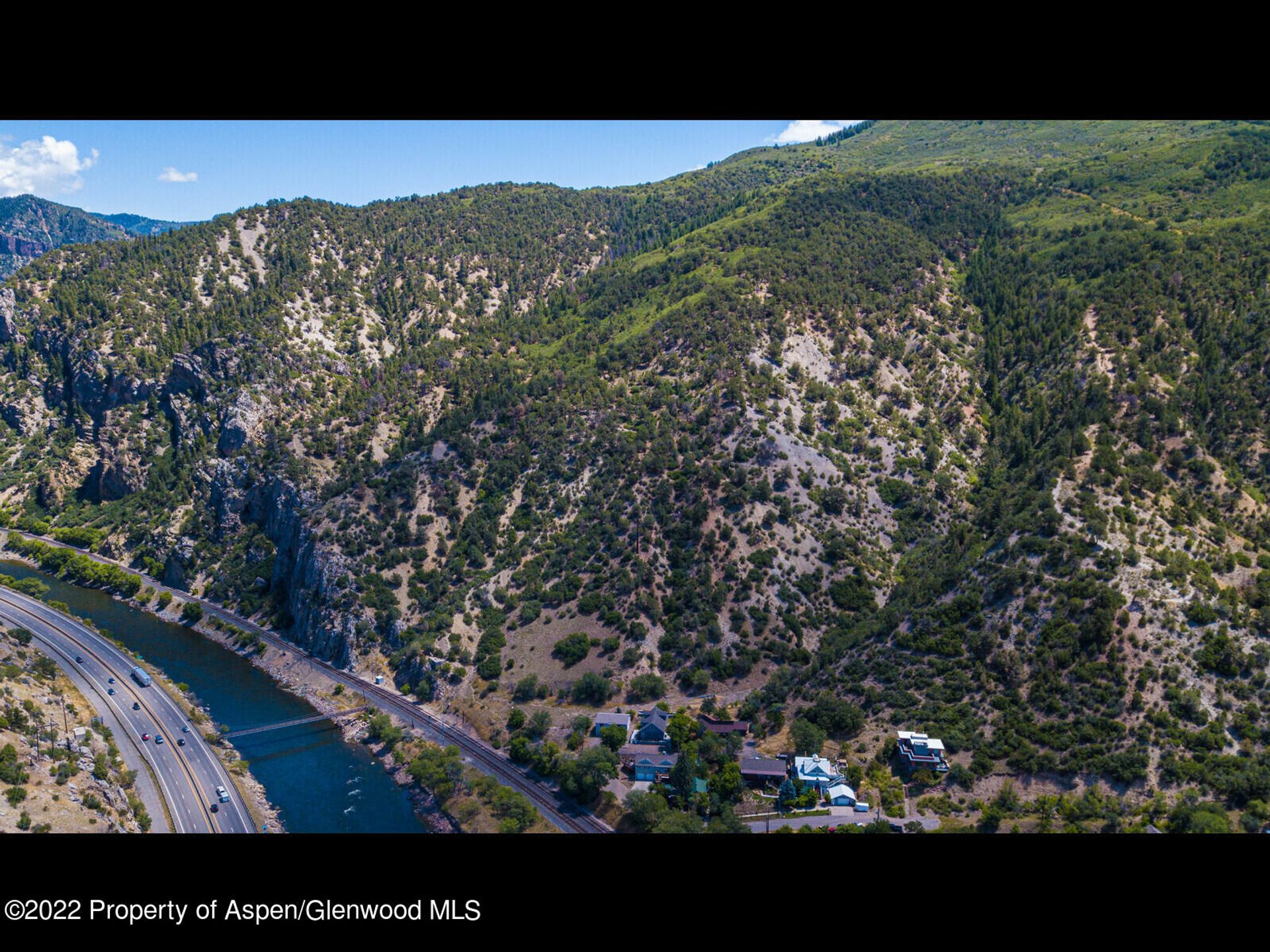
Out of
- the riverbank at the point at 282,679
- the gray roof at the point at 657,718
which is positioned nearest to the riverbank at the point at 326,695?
the riverbank at the point at 282,679

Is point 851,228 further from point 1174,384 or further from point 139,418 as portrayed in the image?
point 139,418

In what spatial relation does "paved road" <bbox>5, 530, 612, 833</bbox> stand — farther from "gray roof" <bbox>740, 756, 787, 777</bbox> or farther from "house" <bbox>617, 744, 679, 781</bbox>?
"gray roof" <bbox>740, 756, 787, 777</bbox>

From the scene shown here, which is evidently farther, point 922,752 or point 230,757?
point 230,757

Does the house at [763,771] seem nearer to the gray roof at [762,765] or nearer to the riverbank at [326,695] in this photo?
the gray roof at [762,765]

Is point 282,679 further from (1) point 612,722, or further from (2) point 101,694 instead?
(1) point 612,722

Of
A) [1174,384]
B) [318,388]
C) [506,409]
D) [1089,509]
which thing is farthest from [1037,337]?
[318,388]

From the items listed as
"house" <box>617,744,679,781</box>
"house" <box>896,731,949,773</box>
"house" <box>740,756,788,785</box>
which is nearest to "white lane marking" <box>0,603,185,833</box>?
"house" <box>617,744,679,781</box>

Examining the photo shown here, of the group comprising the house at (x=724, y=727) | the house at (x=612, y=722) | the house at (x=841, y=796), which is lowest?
the house at (x=841, y=796)

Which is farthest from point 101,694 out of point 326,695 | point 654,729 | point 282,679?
point 654,729
